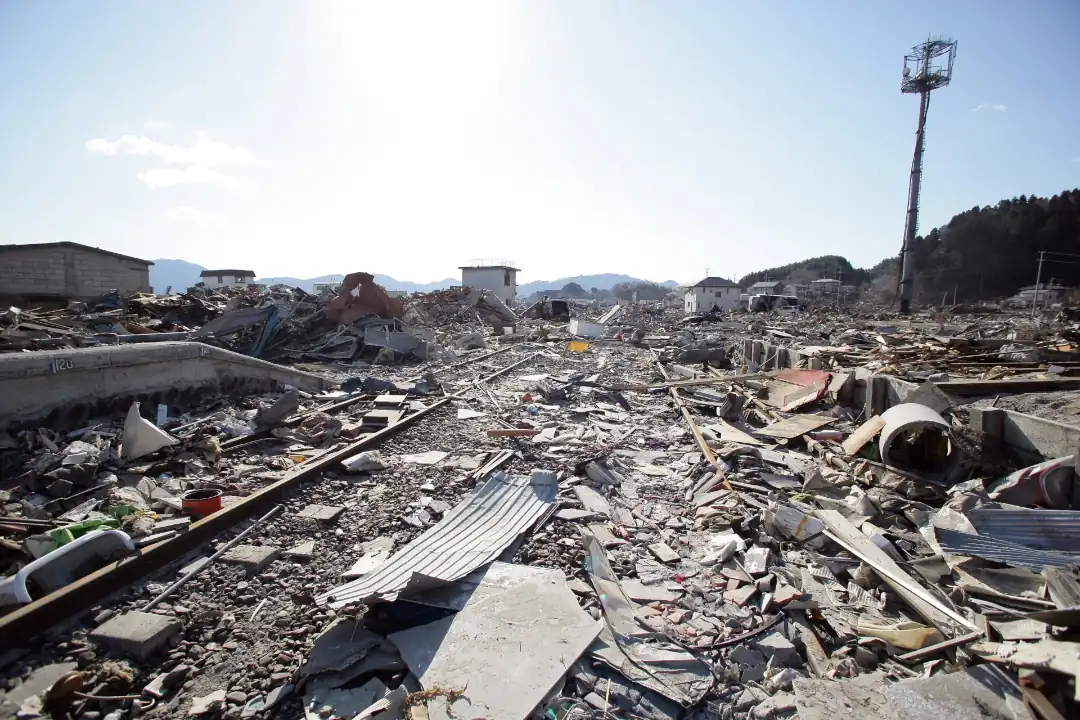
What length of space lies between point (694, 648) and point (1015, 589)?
2.37 m

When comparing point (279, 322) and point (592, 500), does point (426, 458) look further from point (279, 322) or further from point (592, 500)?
point (279, 322)

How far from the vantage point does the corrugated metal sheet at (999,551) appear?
12.2 ft

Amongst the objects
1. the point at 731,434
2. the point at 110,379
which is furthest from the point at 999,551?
the point at 110,379

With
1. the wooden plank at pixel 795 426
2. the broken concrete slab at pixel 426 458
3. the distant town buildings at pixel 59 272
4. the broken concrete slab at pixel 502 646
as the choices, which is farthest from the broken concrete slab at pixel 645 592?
the distant town buildings at pixel 59 272

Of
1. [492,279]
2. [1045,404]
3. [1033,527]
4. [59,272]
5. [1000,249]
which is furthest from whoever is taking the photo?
[1000,249]

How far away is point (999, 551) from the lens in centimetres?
387

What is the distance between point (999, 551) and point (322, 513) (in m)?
5.78

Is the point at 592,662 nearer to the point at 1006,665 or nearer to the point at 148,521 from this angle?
the point at 1006,665

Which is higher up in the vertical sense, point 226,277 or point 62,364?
point 226,277

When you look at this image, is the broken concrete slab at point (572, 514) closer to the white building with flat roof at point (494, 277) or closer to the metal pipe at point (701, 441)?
the metal pipe at point (701, 441)

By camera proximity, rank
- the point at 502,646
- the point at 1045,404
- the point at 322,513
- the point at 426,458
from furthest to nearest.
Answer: the point at 426,458
the point at 1045,404
the point at 322,513
the point at 502,646

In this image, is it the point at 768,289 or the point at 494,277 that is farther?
the point at 768,289

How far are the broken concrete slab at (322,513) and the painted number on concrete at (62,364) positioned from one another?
4.54 m

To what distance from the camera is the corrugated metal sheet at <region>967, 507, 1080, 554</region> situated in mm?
4004
